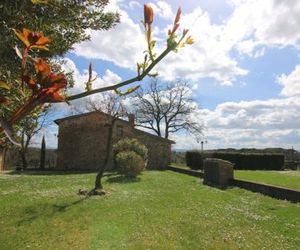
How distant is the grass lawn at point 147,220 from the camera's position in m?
10.9

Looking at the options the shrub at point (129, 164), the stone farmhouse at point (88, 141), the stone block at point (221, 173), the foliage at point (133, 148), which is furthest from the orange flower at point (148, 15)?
the stone farmhouse at point (88, 141)

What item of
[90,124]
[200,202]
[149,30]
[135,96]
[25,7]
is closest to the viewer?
[149,30]

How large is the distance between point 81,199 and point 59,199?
0.93 meters

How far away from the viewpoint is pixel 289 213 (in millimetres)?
14414

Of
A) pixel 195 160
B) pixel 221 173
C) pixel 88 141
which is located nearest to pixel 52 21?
pixel 221 173

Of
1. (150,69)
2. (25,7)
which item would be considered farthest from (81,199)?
(150,69)

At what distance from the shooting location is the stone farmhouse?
41375mm

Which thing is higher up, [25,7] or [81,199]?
[25,7]

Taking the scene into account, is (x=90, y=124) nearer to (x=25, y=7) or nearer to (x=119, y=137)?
(x=119, y=137)

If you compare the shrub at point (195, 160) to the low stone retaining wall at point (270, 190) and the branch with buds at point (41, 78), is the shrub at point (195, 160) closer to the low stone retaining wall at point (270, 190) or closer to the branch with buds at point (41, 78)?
the low stone retaining wall at point (270, 190)

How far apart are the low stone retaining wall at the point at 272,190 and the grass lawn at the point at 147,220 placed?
0.58 meters

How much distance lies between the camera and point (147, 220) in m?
13.4

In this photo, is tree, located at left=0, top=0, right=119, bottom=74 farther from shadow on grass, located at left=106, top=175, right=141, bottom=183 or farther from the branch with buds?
shadow on grass, located at left=106, top=175, right=141, bottom=183

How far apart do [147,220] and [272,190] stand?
789 cm
